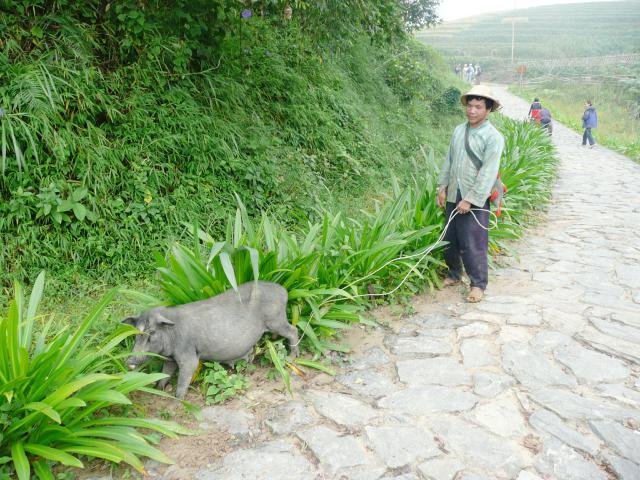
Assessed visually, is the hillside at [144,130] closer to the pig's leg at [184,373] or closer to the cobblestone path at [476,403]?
the pig's leg at [184,373]

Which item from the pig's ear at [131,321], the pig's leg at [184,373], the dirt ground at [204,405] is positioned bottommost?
the dirt ground at [204,405]

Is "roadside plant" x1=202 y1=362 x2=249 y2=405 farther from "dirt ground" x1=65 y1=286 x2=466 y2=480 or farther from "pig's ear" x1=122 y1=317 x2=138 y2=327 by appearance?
"pig's ear" x1=122 y1=317 x2=138 y2=327

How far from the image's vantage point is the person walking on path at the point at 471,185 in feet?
13.3

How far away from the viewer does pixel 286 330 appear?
3.31 metres

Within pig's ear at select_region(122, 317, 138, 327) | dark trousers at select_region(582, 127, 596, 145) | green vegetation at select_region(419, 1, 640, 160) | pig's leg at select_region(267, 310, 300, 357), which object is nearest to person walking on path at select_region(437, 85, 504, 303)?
pig's leg at select_region(267, 310, 300, 357)

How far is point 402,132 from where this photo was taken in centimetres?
1104

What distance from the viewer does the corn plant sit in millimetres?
2217

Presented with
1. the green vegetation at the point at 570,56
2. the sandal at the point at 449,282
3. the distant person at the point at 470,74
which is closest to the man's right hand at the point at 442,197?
the sandal at the point at 449,282

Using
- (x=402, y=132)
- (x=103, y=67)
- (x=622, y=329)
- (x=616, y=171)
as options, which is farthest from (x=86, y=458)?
(x=616, y=171)

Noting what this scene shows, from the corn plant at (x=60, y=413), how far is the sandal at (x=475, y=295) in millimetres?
2883

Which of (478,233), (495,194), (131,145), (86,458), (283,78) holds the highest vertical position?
(283,78)

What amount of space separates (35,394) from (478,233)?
3.55 m

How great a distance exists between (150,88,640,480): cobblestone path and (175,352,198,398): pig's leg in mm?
191

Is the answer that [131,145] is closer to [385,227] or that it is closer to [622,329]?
[385,227]
